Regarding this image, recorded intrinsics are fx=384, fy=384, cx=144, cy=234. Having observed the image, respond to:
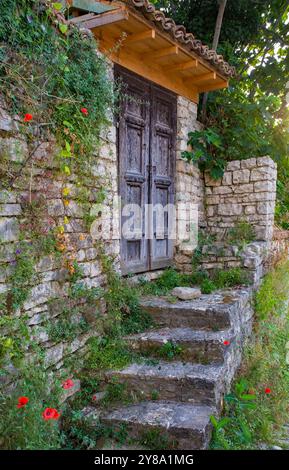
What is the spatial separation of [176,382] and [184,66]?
369 cm

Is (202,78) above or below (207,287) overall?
above

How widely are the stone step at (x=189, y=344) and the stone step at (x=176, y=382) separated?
0.12 m

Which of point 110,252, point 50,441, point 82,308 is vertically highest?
point 110,252

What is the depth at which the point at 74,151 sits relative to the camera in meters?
3.21

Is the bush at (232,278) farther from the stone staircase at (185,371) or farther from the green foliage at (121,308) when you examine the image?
the green foliage at (121,308)

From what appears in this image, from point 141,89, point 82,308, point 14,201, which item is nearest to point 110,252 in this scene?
point 82,308

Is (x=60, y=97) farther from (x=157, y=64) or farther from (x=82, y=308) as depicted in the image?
(x=157, y=64)

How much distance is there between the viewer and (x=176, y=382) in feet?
10.3

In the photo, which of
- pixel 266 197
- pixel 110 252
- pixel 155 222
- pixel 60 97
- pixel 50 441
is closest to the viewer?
pixel 50 441

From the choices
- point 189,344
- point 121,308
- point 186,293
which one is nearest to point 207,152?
point 186,293

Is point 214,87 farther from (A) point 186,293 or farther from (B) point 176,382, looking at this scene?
(B) point 176,382

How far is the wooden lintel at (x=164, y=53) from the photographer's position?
4244 millimetres

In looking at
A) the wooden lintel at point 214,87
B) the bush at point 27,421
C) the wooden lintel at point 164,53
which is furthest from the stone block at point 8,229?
the wooden lintel at point 214,87
